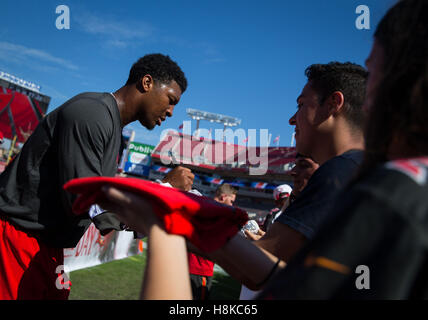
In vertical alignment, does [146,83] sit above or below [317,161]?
above

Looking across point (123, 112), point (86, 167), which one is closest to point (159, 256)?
point (86, 167)

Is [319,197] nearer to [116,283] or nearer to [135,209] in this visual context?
[135,209]

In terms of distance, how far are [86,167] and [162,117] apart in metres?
1.11

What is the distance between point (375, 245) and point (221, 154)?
42.2 metres

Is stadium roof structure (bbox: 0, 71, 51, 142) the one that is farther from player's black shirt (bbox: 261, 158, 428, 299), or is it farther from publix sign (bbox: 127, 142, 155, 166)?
player's black shirt (bbox: 261, 158, 428, 299)

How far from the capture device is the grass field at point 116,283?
220 inches

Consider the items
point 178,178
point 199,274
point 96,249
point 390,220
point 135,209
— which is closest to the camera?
point 390,220

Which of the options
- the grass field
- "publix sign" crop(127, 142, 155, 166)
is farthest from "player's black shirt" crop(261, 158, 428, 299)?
"publix sign" crop(127, 142, 155, 166)

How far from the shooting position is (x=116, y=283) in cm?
662

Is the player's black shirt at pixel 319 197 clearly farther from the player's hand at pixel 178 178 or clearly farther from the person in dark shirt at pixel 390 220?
the player's hand at pixel 178 178

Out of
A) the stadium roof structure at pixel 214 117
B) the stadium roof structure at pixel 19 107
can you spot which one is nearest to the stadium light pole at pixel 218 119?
the stadium roof structure at pixel 214 117

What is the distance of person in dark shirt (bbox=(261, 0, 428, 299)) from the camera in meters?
0.48

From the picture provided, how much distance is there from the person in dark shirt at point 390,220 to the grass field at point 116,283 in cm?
550

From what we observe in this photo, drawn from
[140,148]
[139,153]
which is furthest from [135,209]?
[140,148]
